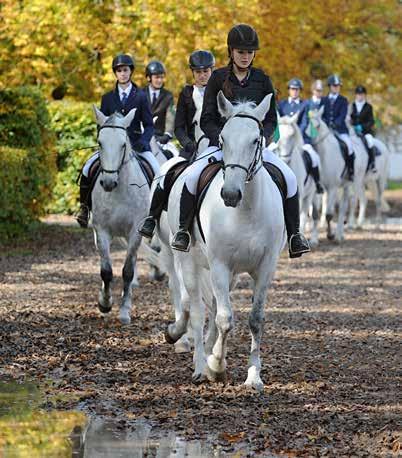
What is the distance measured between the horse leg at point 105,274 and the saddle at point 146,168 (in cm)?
80

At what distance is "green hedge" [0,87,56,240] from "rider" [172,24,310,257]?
10989mm

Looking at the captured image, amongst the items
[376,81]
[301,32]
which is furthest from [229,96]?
[376,81]

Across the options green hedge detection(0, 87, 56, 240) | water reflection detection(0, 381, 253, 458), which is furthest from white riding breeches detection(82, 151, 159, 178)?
green hedge detection(0, 87, 56, 240)

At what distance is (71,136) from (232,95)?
18.2 metres

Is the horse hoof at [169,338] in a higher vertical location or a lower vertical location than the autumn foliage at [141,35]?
lower

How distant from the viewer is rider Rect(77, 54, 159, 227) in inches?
584

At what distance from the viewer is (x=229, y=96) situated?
1058cm

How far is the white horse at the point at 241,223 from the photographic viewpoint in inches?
378

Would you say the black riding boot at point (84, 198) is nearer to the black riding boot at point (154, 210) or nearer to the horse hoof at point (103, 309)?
the horse hoof at point (103, 309)

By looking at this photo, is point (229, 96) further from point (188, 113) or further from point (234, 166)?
point (188, 113)

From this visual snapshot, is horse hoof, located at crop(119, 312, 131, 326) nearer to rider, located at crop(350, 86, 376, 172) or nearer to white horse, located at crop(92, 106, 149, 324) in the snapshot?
white horse, located at crop(92, 106, 149, 324)

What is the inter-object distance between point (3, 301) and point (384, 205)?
20.5 metres

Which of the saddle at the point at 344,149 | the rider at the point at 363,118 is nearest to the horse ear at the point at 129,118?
the saddle at the point at 344,149

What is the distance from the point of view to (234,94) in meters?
10.6
